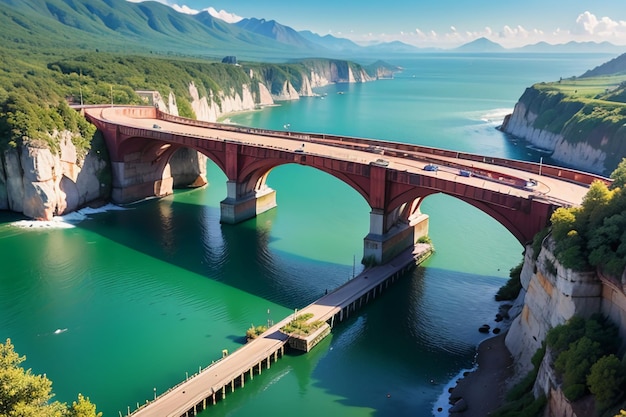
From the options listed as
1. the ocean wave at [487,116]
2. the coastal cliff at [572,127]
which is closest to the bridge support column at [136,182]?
the coastal cliff at [572,127]

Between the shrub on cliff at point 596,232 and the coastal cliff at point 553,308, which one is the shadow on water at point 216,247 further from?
the shrub on cliff at point 596,232

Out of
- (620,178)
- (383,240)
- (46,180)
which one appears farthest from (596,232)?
(46,180)

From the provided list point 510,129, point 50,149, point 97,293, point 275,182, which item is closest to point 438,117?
point 510,129

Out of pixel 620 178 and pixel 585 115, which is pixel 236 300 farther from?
pixel 585 115

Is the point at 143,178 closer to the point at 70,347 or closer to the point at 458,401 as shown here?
the point at 70,347

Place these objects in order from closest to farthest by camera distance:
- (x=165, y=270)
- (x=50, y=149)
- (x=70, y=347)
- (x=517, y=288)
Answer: (x=70, y=347) < (x=517, y=288) < (x=165, y=270) < (x=50, y=149)

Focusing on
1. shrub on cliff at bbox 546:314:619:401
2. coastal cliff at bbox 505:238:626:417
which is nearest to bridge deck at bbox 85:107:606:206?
coastal cliff at bbox 505:238:626:417
